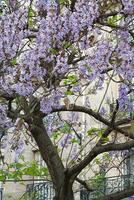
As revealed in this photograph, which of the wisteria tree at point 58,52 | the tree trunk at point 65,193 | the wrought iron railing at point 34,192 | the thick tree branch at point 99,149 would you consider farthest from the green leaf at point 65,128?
the wisteria tree at point 58,52

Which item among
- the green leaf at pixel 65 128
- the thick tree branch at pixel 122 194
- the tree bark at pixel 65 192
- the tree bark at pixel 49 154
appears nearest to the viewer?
the thick tree branch at pixel 122 194

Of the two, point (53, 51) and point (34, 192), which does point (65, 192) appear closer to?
point (53, 51)

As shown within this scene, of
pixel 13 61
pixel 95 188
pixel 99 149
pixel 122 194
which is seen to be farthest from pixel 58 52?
pixel 95 188

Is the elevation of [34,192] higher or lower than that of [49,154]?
lower

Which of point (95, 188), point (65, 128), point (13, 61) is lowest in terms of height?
point (95, 188)

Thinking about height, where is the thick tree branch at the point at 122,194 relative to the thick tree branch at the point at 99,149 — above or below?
below

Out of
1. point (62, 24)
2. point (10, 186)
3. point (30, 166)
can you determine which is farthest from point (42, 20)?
point (10, 186)

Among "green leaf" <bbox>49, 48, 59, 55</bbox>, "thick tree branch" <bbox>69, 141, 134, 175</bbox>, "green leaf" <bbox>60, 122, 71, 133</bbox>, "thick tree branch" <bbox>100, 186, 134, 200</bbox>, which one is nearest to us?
"green leaf" <bbox>49, 48, 59, 55</bbox>

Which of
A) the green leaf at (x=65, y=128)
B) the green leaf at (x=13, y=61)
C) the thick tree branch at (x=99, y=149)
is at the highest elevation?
the green leaf at (x=65, y=128)

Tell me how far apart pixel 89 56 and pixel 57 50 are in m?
0.32

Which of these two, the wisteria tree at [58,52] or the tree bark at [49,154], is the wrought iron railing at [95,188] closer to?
the tree bark at [49,154]

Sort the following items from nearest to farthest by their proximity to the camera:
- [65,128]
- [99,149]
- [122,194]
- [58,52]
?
[58,52] < [99,149] < [122,194] < [65,128]

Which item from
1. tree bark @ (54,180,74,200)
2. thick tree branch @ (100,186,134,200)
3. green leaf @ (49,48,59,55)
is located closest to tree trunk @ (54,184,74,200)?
tree bark @ (54,180,74,200)

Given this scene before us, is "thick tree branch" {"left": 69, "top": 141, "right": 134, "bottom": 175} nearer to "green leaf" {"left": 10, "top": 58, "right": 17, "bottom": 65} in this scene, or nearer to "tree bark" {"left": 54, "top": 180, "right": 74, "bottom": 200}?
"tree bark" {"left": 54, "top": 180, "right": 74, "bottom": 200}
